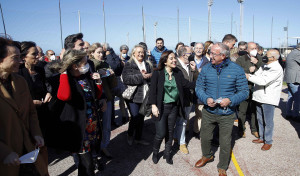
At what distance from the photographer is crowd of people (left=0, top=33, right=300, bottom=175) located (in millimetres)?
1922

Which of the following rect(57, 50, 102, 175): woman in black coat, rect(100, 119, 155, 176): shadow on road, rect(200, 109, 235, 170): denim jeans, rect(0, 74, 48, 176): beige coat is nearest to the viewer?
rect(0, 74, 48, 176): beige coat

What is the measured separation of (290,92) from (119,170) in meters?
5.35

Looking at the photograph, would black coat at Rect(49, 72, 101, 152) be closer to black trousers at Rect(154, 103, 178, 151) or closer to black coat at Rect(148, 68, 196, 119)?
black coat at Rect(148, 68, 196, 119)

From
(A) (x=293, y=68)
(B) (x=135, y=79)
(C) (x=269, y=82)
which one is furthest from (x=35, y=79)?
(A) (x=293, y=68)

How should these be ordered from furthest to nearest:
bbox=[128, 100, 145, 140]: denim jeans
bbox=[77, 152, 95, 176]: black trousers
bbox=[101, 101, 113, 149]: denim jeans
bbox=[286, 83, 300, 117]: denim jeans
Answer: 1. bbox=[286, 83, 300, 117]: denim jeans
2. bbox=[128, 100, 145, 140]: denim jeans
3. bbox=[101, 101, 113, 149]: denim jeans
4. bbox=[77, 152, 95, 176]: black trousers

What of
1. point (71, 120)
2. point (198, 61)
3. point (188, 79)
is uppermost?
point (198, 61)

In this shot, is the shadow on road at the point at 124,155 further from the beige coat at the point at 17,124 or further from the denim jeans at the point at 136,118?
the beige coat at the point at 17,124

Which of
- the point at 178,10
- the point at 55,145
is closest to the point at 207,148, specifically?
the point at 55,145

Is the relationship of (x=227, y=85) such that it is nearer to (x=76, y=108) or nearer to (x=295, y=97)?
(x=76, y=108)

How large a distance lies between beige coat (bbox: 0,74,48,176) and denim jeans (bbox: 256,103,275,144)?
387cm

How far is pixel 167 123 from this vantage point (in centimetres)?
376

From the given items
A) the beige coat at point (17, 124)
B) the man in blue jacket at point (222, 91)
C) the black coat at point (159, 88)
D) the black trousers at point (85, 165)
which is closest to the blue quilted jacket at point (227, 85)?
the man in blue jacket at point (222, 91)

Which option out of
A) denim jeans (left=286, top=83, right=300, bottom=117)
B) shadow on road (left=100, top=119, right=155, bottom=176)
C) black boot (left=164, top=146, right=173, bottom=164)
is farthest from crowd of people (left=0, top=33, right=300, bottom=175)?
denim jeans (left=286, top=83, right=300, bottom=117)

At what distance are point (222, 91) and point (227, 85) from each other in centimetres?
11
